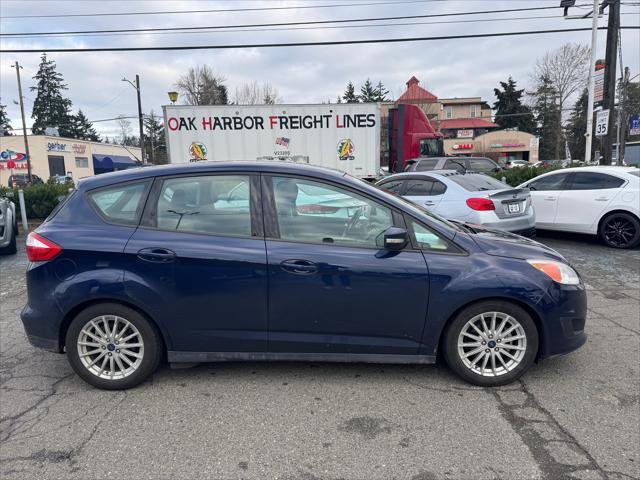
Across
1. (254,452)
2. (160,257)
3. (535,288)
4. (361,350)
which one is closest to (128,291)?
(160,257)

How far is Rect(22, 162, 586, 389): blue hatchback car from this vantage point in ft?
10.4

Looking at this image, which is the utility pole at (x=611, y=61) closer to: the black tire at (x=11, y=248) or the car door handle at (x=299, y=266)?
the car door handle at (x=299, y=266)

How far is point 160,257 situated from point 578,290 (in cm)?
307

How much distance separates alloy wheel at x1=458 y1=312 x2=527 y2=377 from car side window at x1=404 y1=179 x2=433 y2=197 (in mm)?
4634

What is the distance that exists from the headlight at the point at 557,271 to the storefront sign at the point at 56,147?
165ft

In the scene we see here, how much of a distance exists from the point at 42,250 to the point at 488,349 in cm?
333

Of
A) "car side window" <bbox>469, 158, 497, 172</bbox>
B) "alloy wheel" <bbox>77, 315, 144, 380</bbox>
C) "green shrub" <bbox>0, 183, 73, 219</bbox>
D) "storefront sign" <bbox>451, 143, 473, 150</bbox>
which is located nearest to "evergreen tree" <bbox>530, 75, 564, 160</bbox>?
"storefront sign" <bbox>451, 143, 473, 150</bbox>

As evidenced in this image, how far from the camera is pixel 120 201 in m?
3.40

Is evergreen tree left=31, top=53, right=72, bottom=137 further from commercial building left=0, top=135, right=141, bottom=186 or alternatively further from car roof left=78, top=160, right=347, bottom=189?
car roof left=78, top=160, right=347, bottom=189

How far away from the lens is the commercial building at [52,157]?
4212 centimetres

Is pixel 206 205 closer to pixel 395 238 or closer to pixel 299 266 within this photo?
pixel 299 266

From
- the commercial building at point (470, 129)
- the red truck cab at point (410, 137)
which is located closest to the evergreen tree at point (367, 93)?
the commercial building at point (470, 129)

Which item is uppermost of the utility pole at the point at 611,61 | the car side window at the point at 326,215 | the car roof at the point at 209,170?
the utility pole at the point at 611,61

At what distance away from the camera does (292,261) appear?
3164mm
